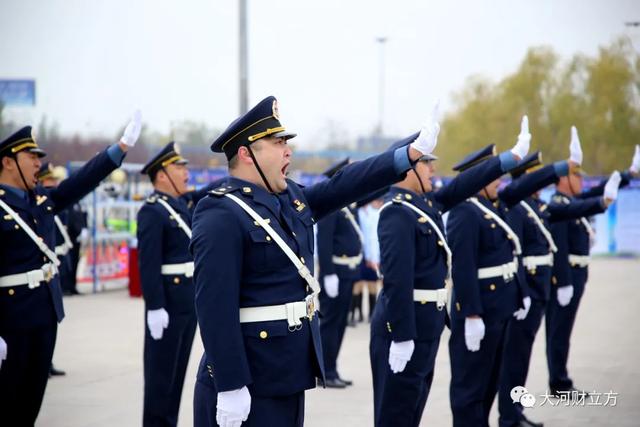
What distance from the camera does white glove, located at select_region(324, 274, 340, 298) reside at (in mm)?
8883

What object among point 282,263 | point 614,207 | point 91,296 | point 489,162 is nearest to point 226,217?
point 282,263

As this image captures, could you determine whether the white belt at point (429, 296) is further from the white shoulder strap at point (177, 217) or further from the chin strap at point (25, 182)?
the chin strap at point (25, 182)

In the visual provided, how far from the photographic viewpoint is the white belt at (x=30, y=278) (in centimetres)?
536

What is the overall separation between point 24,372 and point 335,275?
4287mm

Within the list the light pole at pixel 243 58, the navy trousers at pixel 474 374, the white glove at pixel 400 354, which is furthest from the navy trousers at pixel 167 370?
the light pole at pixel 243 58

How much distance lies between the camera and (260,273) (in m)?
3.64

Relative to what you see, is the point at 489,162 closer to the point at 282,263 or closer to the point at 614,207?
the point at 282,263

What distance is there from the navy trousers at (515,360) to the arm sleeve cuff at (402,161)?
3340mm

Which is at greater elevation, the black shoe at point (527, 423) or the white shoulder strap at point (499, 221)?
the white shoulder strap at point (499, 221)

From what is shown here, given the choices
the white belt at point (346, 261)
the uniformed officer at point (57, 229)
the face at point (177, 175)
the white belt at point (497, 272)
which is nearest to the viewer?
the white belt at point (497, 272)

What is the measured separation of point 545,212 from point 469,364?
7.24 ft

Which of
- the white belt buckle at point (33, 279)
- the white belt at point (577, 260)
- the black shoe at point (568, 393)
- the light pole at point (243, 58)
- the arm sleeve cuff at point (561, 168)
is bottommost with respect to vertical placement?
the black shoe at point (568, 393)

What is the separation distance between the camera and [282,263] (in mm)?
3666

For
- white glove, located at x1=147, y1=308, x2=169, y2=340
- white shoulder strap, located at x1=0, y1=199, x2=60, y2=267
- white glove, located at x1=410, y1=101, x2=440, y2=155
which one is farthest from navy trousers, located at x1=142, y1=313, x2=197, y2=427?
white glove, located at x1=410, y1=101, x2=440, y2=155
